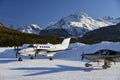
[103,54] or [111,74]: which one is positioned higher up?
[103,54]

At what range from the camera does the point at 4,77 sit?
2784cm

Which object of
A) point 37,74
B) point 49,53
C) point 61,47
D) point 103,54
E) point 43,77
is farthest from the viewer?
point 61,47

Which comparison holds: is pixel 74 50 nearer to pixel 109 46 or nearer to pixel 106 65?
pixel 109 46

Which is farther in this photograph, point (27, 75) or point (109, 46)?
point (109, 46)

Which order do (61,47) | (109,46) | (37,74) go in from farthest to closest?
1. (109,46)
2. (61,47)
3. (37,74)

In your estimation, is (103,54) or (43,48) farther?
(43,48)

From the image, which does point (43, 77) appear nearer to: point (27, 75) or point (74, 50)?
point (27, 75)

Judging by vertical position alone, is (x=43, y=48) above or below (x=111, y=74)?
above

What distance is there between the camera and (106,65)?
32.2 metres

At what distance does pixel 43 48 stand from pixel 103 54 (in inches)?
720

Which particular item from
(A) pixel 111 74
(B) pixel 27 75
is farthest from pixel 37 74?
(A) pixel 111 74

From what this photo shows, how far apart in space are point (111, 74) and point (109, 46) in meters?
29.0

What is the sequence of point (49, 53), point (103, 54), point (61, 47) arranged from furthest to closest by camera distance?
point (61, 47) < point (49, 53) < point (103, 54)

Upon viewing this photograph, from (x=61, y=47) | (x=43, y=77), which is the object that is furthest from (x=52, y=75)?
(x=61, y=47)
